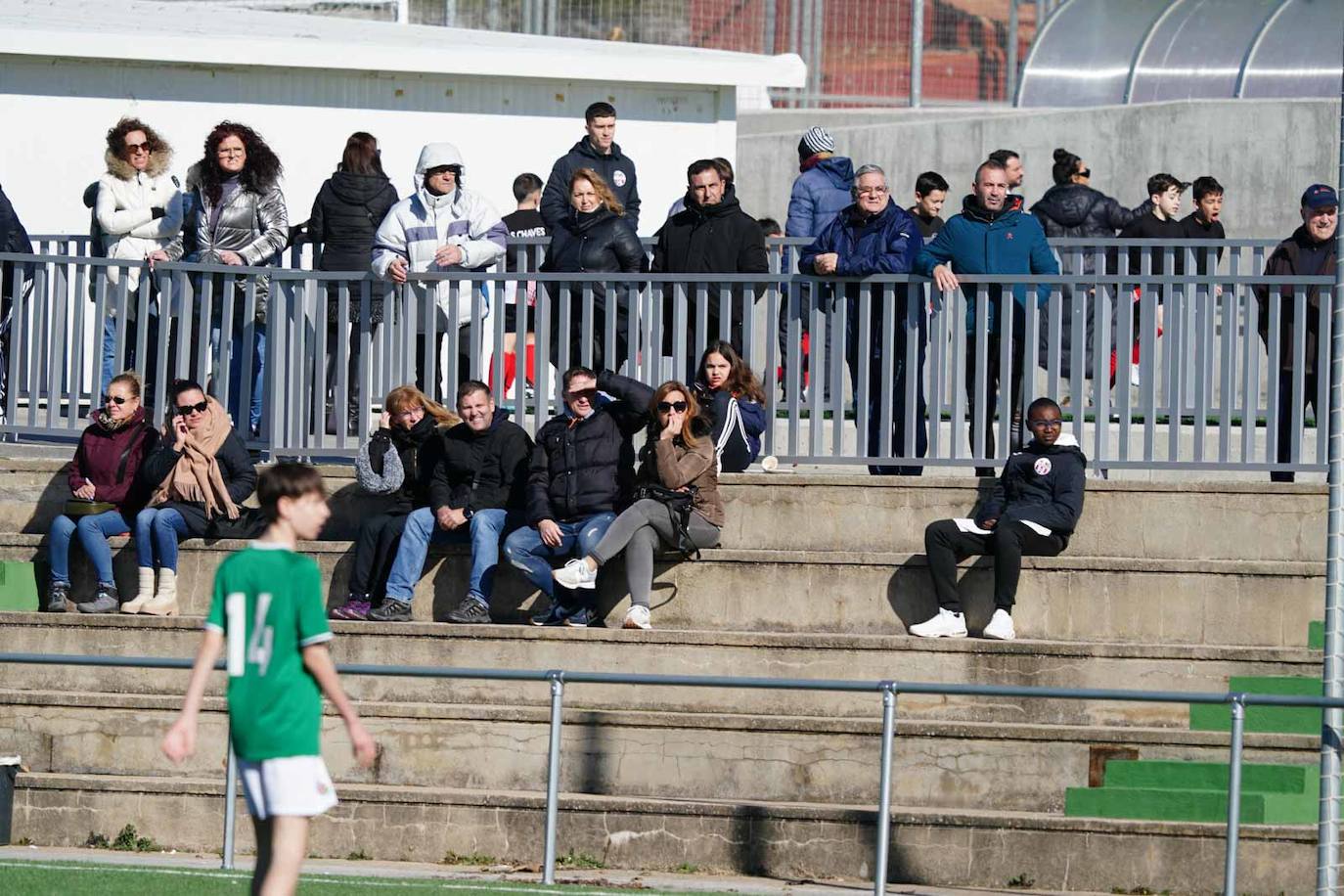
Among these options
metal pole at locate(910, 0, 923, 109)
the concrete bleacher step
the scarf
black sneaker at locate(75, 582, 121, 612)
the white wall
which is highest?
metal pole at locate(910, 0, 923, 109)

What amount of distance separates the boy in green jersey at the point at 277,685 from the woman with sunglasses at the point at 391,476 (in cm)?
545

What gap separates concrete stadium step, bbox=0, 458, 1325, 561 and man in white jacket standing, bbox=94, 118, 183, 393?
2.77 meters

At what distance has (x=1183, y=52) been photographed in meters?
25.5

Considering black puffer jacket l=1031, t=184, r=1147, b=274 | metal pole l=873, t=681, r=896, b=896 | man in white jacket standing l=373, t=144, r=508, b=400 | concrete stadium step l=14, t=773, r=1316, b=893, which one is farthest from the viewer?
black puffer jacket l=1031, t=184, r=1147, b=274

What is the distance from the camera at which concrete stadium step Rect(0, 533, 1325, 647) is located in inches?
490

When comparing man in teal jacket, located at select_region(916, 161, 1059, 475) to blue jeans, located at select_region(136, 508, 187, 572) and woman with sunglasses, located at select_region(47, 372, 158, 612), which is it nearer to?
blue jeans, located at select_region(136, 508, 187, 572)

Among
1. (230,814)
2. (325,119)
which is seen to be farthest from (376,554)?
(325,119)

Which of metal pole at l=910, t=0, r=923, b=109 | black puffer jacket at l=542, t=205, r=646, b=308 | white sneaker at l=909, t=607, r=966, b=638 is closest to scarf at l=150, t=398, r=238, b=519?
black puffer jacket at l=542, t=205, r=646, b=308

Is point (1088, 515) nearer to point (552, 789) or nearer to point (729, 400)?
point (729, 400)

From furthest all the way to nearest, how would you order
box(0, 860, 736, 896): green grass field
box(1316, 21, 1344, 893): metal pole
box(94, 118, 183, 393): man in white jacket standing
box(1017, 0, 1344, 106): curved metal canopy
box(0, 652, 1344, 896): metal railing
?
box(1017, 0, 1344, 106): curved metal canopy < box(94, 118, 183, 393): man in white jacket standing < box(0, 860, 736, 896): green grass field < box(0, 652, 1344, 896): metal railing < box(1316, 21, 1344, 893): metal pole

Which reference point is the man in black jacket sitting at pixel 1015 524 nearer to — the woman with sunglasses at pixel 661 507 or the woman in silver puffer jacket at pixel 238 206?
the woman with sunglasses at pixel 661 507

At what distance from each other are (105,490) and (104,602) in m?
0.69

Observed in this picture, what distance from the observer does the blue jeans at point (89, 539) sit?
1323cm

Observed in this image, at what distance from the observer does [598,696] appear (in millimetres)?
12242
